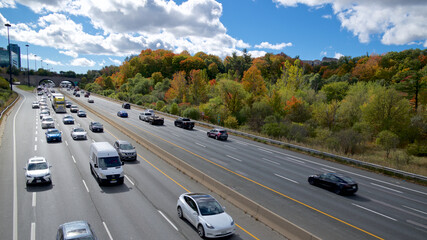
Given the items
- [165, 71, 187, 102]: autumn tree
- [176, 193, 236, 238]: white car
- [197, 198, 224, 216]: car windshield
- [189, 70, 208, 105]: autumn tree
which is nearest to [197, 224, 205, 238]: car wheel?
[176, 193, 236, 238]: white car

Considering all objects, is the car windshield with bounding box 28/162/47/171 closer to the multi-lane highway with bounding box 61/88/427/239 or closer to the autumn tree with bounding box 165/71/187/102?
the multi-lane highway with bounding box 61/88/427/239

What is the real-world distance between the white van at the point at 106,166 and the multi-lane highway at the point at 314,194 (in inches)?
268

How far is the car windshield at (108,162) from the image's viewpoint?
1722 cm

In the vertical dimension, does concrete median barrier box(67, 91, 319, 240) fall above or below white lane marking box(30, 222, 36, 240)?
above

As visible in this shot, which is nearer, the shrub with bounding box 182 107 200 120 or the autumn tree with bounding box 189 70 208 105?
the shrub with bounding box 182 107 200 120

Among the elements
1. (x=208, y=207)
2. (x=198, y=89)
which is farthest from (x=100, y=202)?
(x=198, y=89)

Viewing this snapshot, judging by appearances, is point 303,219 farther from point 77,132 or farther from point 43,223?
point 77,132

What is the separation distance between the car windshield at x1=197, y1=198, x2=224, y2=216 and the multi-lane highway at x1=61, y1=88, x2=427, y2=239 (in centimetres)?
406

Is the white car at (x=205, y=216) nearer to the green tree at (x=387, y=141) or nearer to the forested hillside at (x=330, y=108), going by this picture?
the forested hillside at (x=330, y=108)

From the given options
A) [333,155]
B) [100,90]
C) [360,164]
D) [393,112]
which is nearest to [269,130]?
[333,155]

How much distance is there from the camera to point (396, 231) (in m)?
12.8

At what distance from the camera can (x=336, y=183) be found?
17875mm

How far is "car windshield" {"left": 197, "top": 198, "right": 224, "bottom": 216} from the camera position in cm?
1163

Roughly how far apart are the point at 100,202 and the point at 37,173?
5.05m
